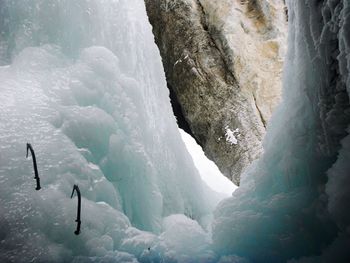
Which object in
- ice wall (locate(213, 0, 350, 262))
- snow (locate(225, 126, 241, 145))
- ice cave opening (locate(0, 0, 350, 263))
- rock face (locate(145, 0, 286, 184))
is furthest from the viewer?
rock face (locate(145, 0, 286, 184))

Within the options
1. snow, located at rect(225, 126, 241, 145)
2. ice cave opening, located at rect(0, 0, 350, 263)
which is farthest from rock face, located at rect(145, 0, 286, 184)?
ice cave opening, located at rect(0, 0, 350, 263)

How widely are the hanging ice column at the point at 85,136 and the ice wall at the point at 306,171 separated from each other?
25.9 inches

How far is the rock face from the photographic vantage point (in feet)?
32.8

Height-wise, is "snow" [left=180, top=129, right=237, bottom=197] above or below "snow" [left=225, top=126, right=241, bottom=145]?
below

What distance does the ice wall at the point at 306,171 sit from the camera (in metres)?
→ 2.73

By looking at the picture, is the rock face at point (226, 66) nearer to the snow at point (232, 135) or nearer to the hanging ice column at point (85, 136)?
the snow at point (232, 135)

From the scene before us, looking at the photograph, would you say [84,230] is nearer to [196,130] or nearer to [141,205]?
[141,205]

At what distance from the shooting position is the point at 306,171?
338 centimetres

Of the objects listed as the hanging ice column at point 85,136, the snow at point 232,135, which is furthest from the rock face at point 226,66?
the hanging ice column at point 85,136

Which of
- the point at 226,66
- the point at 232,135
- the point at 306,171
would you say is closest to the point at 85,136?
the point at 306,171

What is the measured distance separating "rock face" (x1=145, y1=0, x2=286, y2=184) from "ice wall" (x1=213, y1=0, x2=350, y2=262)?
583 cm

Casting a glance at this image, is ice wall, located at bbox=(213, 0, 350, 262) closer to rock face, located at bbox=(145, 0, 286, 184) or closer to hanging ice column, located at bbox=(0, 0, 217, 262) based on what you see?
hanging ice column, located at bbox=(0, 0, 217, 262)

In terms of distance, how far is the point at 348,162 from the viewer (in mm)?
2680

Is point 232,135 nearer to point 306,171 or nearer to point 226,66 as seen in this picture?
point 226,66
